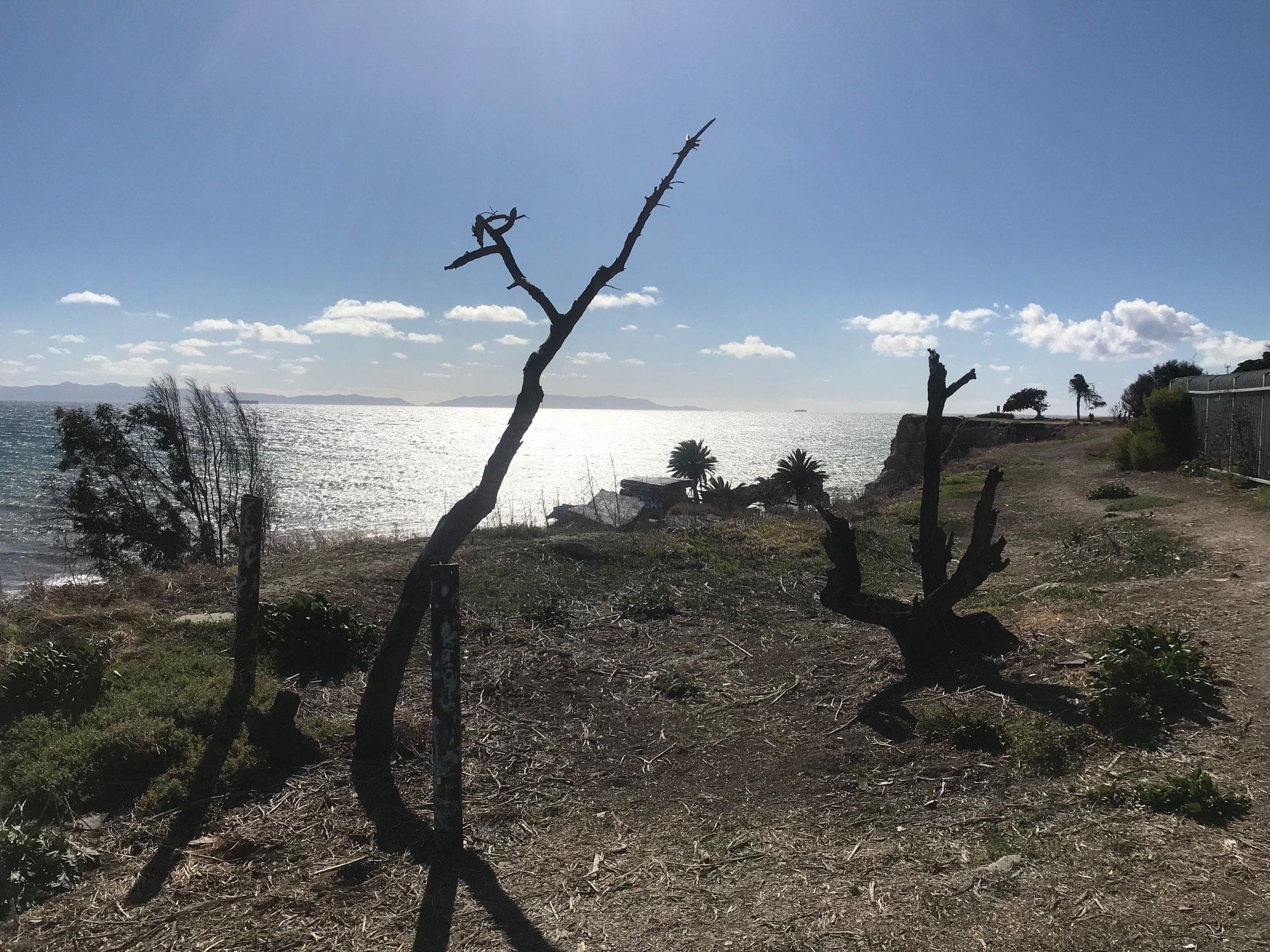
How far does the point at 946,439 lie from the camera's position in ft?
130

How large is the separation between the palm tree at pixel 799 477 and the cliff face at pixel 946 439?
2270 millimetres

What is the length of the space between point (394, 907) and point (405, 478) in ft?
261

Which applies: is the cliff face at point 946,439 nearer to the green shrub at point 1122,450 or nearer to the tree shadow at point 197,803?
the green shrub at point 1122,450

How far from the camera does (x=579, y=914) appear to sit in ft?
12.3

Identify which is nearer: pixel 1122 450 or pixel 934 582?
pixel 934 582

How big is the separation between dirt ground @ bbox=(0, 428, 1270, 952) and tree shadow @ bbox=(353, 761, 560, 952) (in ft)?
0.06

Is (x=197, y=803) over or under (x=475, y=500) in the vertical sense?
under

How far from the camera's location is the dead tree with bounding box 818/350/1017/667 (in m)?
6.91

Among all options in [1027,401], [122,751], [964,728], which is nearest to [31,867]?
[122,751]

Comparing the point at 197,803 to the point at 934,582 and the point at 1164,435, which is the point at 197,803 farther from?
the point at 1164,435

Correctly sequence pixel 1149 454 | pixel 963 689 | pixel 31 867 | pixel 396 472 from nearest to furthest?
pixel 31 867 → pixel 963 689 → pixel 1149 454 → pixel 396 472

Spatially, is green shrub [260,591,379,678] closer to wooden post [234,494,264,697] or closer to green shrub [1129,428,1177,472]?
wooden post [234,494,264,697]

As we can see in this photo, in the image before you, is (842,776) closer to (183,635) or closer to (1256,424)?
(183,635)

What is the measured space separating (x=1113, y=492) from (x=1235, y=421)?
9.34ft
